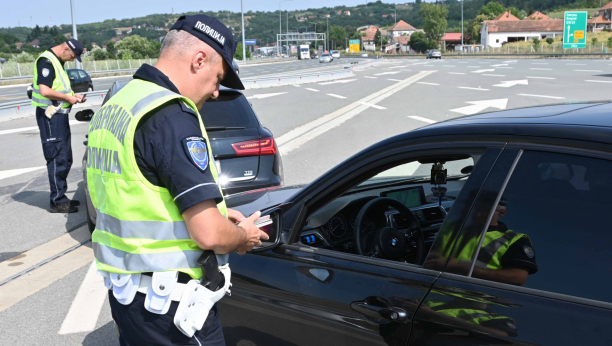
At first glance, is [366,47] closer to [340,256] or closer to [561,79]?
[561,79]

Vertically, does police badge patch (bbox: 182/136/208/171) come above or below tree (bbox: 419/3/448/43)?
below

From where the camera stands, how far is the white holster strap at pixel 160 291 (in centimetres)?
189

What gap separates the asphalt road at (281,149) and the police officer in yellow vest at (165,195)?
76.2 inches

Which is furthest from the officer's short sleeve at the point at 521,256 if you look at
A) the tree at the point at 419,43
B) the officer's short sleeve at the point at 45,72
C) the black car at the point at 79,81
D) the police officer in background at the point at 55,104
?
the tree at the point at 419,43

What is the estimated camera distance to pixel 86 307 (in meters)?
4.23

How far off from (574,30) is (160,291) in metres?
55.6

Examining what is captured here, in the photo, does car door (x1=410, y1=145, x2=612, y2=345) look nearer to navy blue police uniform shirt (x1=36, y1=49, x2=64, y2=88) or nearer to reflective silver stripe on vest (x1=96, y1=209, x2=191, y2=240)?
reflective silver stripe on vest (x1=96, y1=209, x2=191, y2=240)

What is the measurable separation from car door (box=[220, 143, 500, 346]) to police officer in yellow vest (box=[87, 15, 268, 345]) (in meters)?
0.42

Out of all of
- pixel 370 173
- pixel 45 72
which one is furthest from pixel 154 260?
pixel 45 72

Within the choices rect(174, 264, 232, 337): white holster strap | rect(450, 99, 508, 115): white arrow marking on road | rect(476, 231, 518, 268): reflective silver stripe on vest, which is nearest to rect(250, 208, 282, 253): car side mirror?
rect(174, 264, 232, 337): white holster strap

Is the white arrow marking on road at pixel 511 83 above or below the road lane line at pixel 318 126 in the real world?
above

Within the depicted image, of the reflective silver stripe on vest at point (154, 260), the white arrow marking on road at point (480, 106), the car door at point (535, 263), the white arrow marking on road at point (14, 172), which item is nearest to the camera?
the car door at point (535, 263)

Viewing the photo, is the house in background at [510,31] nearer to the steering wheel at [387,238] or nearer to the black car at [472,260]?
the steering wheel at [387,238]

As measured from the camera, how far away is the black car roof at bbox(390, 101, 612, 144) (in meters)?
1.78
